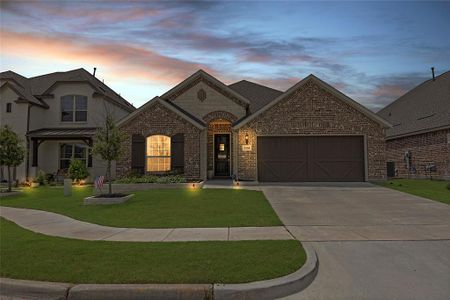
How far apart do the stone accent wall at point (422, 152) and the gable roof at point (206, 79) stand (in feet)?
40.6

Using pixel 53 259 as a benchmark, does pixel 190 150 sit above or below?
above

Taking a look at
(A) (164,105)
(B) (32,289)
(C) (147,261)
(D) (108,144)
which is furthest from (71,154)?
(B) (32,289)

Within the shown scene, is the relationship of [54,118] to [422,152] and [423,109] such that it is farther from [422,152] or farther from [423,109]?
[423,109]

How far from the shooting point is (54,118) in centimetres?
2392

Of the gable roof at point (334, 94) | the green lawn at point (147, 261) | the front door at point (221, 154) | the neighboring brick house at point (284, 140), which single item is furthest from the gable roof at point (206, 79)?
the green lawn at point (147, 261)

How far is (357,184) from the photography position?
18.0m

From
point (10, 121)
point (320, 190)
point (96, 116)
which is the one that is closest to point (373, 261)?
point (320, 190)

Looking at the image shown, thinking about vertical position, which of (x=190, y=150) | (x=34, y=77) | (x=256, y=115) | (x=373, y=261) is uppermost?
(x=34, y=77)

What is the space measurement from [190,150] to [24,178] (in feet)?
39.3

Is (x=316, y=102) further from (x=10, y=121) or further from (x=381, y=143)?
(x=10, y=121)

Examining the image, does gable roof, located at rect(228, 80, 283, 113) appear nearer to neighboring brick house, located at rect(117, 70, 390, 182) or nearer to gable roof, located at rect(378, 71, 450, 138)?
neighboring brick house, located at rect(117, 70, 390, 182)

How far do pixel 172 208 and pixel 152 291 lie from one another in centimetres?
698

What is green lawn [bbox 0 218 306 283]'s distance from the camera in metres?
4.94

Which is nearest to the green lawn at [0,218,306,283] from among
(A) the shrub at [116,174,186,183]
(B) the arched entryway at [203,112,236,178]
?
(A) the shrub at [116,174,186,183]
